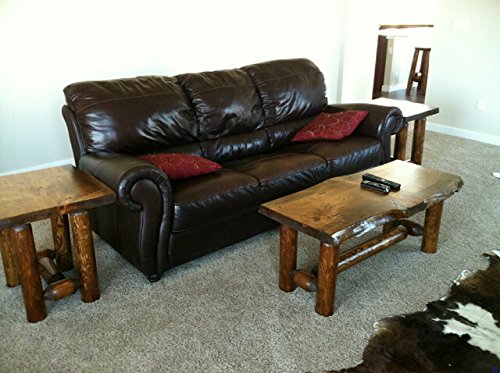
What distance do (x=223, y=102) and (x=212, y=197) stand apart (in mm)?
902

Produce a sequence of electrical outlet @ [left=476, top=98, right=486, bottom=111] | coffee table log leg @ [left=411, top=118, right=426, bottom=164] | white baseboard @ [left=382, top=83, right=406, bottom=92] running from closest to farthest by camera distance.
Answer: coffee table log leg @ [left=411, top=118, right=426, bottom=164], electrical outlet @ [left=476, top=98, right=486, bottom=111], white baseboard @ [left=382, top=83, right=406, bottom=92]

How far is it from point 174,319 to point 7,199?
3.01 ft

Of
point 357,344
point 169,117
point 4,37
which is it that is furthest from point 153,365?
point 4,37

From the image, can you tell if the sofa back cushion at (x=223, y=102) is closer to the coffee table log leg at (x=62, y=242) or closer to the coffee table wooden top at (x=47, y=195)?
the coffee table wooden top at (x=47, y=195)

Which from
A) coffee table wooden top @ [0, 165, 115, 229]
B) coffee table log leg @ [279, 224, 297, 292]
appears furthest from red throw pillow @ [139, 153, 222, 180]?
coffee table log leg @ [279, 224, 297, 292]

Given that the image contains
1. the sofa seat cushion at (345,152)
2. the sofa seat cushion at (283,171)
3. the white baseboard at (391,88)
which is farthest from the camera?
→ the white baseboard at (391,88)

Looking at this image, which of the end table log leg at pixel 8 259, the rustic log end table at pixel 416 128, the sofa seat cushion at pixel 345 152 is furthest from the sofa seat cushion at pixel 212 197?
the rustic log end table at pixel 416 128

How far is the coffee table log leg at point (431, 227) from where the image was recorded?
107 inches

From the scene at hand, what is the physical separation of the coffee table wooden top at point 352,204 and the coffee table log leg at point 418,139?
4.56ft

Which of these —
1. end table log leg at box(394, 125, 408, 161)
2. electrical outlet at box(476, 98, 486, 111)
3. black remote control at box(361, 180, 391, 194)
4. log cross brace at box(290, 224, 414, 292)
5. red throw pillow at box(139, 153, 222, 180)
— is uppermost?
red throw pillow at box(139, 153, 222, 180)

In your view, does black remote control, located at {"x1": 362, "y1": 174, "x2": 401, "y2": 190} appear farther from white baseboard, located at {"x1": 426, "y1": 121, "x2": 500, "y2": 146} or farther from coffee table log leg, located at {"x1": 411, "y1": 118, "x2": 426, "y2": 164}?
A: white baseboard, located at {"x1": 426, "y1": 121, "x2": 500, "y2": 146}

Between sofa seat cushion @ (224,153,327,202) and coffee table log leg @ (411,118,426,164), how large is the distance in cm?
136

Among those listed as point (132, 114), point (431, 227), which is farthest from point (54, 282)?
point (431, 227)

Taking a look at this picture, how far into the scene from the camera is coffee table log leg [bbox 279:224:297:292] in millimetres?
2350
